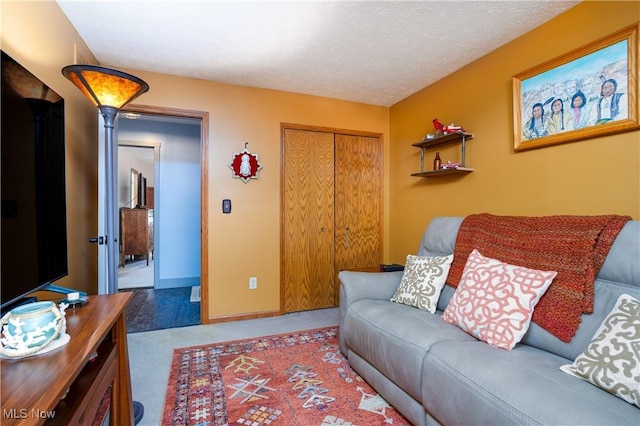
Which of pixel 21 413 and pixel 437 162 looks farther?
pixel 437 162

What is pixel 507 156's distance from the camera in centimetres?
229

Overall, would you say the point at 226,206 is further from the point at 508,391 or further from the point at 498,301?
the point at 508,391

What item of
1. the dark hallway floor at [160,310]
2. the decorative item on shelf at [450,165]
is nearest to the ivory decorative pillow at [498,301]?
the decorative item on shelf at [450,165]

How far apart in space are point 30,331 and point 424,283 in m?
1.86

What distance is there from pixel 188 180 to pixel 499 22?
13.2 ft

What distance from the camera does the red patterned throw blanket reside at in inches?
53.2

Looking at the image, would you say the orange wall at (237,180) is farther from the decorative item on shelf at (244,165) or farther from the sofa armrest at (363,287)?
the sofa armrest at (363,287)

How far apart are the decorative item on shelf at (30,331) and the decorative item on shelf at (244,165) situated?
220 cm

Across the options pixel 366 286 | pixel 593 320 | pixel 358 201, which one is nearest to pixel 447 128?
pixel 358 201

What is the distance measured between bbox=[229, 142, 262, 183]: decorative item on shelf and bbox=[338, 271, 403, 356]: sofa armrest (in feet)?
4.87

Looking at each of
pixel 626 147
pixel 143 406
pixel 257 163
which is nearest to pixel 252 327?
pixel 143 406

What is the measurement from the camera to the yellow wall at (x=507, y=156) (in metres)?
1.71

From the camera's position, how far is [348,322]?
78.0 inches

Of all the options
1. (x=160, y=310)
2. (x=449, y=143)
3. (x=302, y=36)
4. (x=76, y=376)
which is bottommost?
(x=160, y=310)
